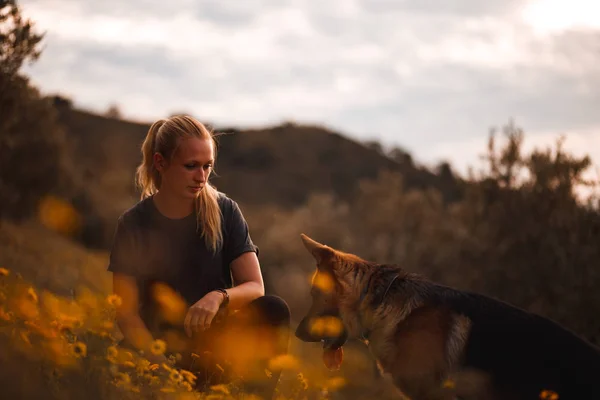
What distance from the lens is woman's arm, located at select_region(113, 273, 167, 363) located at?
3801 mm

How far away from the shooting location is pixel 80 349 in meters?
2.62

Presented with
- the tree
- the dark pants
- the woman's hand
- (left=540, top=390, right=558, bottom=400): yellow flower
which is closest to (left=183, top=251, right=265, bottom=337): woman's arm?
the woman's hand

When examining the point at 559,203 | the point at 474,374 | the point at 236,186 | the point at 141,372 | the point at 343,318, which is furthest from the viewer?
the point at 236,186

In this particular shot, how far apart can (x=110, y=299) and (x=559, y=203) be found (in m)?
10.9

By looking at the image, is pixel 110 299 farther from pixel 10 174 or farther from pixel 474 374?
pixel 10 174

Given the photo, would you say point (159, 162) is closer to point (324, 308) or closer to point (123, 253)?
point (123, 253)

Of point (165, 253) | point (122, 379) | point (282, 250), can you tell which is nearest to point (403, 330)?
Result: point (165, 253)

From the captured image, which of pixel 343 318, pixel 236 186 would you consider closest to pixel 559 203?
pixel 343 318

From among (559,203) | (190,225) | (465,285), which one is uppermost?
(559,203)

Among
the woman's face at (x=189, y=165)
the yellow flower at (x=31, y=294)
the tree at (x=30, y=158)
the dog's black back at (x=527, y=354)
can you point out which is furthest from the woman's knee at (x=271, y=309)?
→ the tree at (x=30, y=158)

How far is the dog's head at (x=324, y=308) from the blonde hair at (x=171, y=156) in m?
0.76

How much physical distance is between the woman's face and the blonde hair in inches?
1.8

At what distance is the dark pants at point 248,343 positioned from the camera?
155 inches

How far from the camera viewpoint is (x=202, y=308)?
3.67 metres
